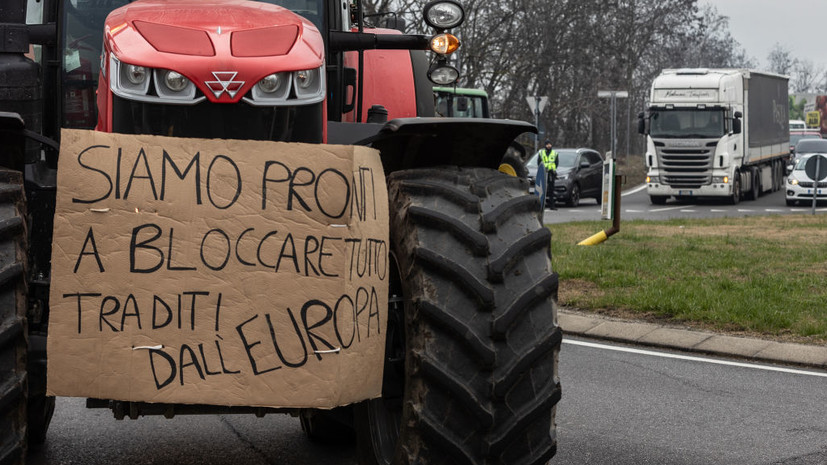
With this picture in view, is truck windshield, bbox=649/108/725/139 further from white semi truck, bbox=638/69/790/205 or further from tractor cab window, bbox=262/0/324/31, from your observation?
tractor cab window, bbox=262/0/324/31

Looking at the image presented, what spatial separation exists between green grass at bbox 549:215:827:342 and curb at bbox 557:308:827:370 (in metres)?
0.39

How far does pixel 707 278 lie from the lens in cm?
1357


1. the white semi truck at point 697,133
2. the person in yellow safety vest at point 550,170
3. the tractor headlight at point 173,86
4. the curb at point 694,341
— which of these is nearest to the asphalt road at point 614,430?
the curb at point 694,341

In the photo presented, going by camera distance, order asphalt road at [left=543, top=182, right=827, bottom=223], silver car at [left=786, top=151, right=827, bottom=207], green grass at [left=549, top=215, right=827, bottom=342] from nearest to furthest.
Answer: green grass at [left=549, top=215, right=827, bottom=342] < asphalt road at [left=543, top=182, right=827, bottom=223] < silver car at [left=786, top=151, right=827, bottom=207]

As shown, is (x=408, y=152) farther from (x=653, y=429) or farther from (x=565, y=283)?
(x=565, y=283)

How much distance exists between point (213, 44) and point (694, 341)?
676cm

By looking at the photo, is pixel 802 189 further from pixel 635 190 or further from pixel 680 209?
pixel 635 190

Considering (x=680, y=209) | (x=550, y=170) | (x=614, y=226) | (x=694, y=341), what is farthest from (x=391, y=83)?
(x=680, y=209)

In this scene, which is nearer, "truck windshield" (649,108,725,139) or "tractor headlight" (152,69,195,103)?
"tractor headlight" (152,69,195,103)

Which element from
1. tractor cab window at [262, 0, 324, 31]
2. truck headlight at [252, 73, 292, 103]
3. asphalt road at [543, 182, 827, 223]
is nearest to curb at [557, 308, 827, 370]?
tractor cab window at [262, 0, 324, 31]

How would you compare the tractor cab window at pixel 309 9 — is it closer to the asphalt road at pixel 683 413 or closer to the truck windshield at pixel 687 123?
the asphalt road at pixel 683 413

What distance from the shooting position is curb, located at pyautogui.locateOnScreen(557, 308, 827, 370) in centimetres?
962

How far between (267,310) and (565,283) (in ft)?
32.3

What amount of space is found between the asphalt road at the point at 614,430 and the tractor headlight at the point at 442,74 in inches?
72.9
